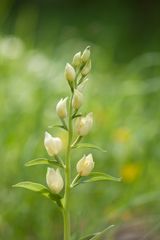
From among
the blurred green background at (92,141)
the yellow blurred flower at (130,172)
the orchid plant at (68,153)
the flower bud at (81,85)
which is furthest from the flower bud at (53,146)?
the yellow blurred flower at (130,172)

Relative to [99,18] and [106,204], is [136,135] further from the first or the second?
[99,18]

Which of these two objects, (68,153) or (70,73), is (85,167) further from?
(70,73)

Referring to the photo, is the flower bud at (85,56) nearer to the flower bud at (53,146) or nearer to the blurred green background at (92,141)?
the flower bud at (53,146)

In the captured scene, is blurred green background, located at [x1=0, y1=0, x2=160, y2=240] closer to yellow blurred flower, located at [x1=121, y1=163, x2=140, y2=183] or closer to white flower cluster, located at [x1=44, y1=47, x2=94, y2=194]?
yellow blurred flower, located at [x1=121, y1=163, x2=140, y2=183]

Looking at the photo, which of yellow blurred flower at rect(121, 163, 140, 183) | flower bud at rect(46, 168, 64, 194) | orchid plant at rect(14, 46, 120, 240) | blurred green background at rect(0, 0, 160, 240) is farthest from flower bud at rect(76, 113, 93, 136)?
yellow blurred flower at rect(121, 163, 140, 183)

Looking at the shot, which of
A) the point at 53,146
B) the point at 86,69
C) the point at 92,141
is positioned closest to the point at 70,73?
the point at 86,69
